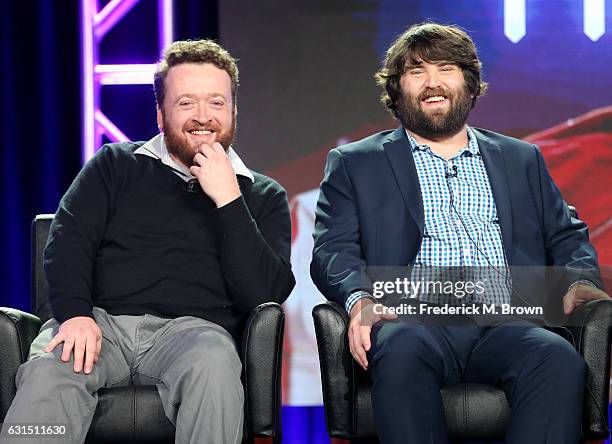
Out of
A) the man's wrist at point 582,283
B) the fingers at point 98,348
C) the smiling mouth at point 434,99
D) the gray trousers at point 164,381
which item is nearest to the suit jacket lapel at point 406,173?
the smiling mouth at point 434,99

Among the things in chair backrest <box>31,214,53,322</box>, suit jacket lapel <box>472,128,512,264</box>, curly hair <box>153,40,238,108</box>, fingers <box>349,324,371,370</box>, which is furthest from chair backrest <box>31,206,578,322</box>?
fingers <box>349,324,371,370</box>

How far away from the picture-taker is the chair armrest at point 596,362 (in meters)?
2.51

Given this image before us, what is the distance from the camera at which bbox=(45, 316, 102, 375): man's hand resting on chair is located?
7.93 feet

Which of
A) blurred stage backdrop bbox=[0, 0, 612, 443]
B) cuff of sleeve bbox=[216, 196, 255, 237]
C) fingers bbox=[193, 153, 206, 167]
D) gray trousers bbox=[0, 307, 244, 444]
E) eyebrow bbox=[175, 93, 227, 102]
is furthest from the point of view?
blurred stage backdrop bbox=[0, 0, 612, 443]

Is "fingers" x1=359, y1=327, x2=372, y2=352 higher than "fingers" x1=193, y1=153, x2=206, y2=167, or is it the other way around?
"fingers" x1=193, y1=153, x2=206, y2=167

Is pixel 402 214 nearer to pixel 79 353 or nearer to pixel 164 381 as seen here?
pixel 164 381

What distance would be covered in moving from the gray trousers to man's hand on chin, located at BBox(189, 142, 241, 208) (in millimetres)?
367

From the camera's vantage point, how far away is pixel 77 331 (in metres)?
2.48

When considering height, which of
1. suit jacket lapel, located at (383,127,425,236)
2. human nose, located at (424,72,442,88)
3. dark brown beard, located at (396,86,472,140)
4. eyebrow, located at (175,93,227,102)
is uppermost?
human nose, located at (424,72,442,88)

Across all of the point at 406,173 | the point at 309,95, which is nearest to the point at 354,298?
the point at 406,173

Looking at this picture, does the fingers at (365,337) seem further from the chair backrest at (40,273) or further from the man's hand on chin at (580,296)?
the chair backrest at (40,273)

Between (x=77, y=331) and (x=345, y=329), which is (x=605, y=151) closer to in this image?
(x=345, y=329)

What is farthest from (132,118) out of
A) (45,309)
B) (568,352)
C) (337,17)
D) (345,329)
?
(568,352)

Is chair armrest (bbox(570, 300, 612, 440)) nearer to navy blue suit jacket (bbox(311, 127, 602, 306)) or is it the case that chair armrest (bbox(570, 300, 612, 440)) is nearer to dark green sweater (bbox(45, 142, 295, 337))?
navy blue suit jacket (bbox(311, 127, 602, 306))
